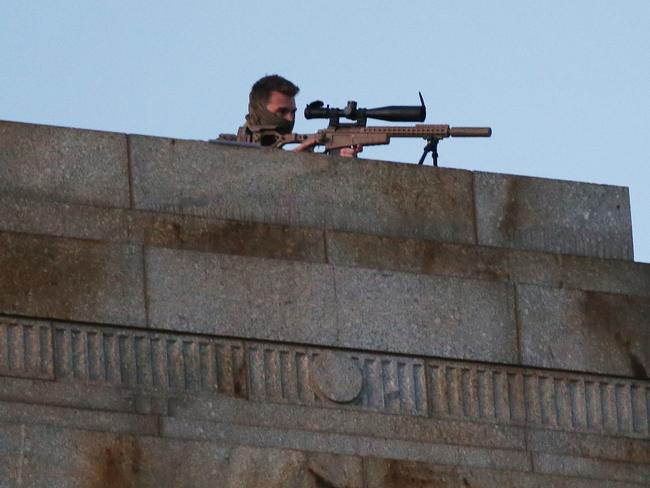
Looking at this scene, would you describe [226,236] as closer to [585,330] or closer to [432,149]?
[585,330]

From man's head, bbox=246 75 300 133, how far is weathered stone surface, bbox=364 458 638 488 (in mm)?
4845

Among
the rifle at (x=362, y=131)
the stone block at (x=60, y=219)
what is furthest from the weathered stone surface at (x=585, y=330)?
the stone block at (x=60, y=219)

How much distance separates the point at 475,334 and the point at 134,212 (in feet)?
10.00

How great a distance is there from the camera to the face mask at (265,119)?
2883cm

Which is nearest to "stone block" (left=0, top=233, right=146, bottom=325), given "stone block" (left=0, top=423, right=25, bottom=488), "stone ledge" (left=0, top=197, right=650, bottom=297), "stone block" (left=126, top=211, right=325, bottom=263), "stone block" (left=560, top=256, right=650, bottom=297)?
"stone ledge" (left=0, top=197, right=650, bottom=297)

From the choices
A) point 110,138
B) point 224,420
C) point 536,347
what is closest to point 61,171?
point 110,138

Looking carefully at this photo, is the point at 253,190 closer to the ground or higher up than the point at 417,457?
higher up

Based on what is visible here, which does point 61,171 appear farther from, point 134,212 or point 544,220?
point 544,220

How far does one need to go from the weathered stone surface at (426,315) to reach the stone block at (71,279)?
1799 millimetres

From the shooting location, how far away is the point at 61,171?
2545 centimetres

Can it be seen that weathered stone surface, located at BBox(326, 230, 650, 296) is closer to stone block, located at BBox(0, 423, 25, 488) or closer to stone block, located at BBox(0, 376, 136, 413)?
stone block, located at BBox(0, 376, 136, 413)

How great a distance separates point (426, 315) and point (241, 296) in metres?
1.63

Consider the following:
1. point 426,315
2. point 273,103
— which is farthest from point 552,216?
point 273,103

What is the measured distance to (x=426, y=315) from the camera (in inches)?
1018
